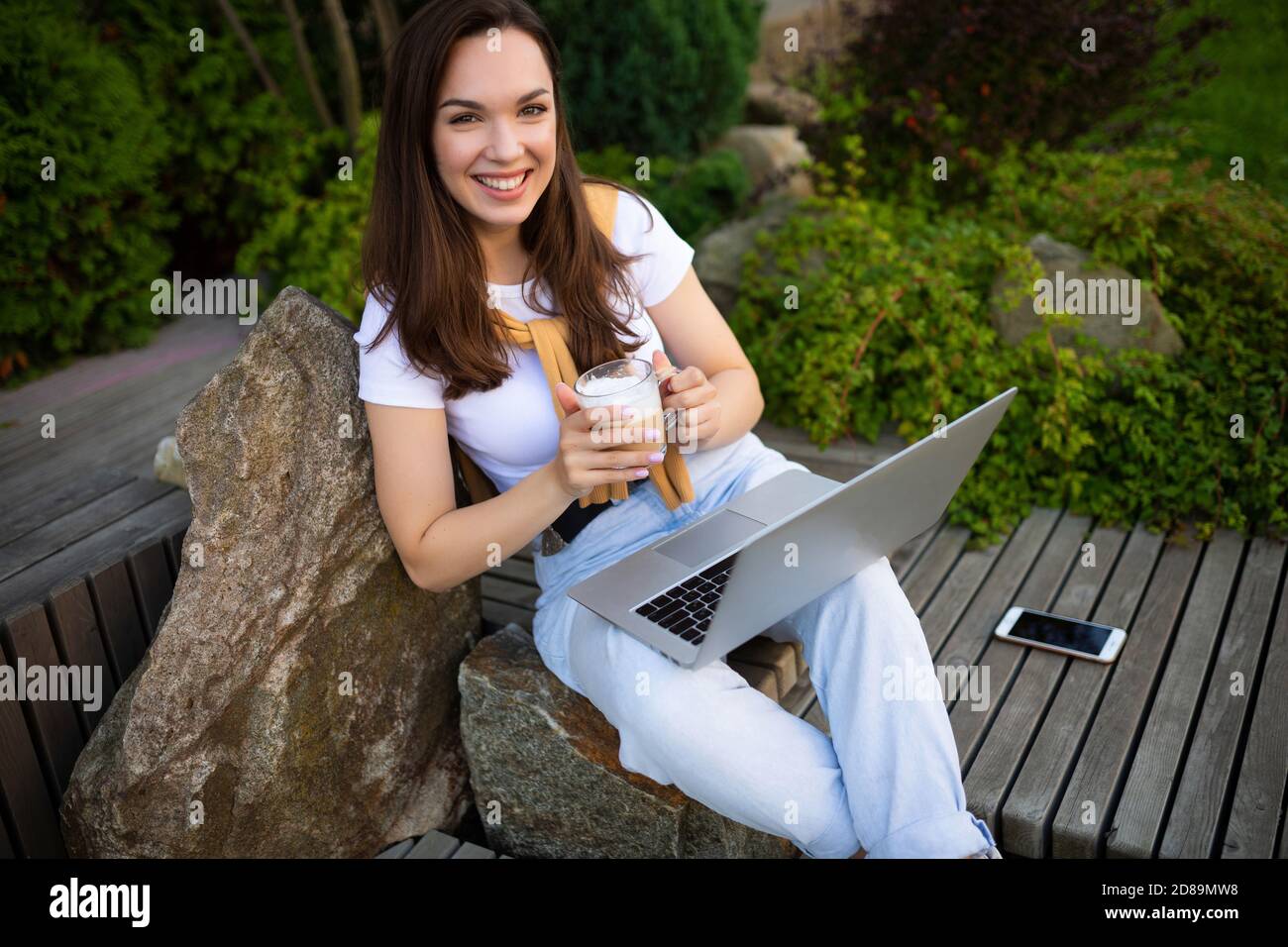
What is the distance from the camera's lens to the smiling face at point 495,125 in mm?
2027

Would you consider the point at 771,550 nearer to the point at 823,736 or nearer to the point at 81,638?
the point at 823,736

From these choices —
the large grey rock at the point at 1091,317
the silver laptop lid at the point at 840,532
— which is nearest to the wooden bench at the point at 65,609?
the silver laptop lid at the point at 840,532

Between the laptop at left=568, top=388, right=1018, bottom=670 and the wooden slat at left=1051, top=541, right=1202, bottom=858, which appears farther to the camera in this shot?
the wooden slat at left=1051, top=541, right=1202, bottom=858

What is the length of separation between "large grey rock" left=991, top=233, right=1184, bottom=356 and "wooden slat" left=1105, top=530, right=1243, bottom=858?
73cm

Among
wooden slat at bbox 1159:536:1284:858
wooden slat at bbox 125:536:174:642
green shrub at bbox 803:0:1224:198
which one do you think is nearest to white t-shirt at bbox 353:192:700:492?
wooden slat at bbox 125:536:174:642

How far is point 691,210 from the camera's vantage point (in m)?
5.21

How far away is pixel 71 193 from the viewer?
13.1 feet

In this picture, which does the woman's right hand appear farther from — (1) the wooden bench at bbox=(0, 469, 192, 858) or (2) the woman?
(1) the wooden bench at bbox=(0, 469, 192, 858)

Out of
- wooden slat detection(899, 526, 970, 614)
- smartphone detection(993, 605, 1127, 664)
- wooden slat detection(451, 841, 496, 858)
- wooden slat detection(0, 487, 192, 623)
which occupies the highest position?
wooden slat detection(0, 487, 192, 623)

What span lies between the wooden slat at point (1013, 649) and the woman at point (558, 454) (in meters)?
0.55

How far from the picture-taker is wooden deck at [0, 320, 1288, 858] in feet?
7.36

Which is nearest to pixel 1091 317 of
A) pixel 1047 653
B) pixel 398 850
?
pixel 1047 653

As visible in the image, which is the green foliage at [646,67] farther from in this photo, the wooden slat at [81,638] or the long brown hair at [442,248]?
the wooden slat at [81,638]
